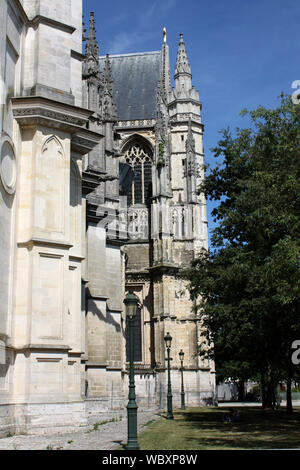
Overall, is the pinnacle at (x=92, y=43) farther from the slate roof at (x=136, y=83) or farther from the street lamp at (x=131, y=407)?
the slate roof at (x=136, y=83)

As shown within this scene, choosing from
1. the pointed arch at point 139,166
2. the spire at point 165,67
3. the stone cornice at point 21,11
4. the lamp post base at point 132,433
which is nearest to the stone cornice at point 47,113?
the stone cornice at point 21,11

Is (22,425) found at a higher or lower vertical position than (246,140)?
lower

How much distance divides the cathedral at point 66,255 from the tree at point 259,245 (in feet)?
11.6

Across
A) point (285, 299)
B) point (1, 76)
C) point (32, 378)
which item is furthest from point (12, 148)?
point (285, 299)

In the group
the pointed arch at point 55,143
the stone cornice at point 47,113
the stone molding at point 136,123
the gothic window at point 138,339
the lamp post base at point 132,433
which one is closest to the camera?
the lamp post base at point 132,433

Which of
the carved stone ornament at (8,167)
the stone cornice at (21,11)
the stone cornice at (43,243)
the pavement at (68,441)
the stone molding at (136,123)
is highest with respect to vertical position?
the stone molding at (136,123)

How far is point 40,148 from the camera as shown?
48.2 ft

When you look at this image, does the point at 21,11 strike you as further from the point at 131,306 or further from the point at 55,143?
the point at 131,306

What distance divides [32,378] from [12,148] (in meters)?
5.69

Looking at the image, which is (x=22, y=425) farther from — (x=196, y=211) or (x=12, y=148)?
(x=196, y=211)

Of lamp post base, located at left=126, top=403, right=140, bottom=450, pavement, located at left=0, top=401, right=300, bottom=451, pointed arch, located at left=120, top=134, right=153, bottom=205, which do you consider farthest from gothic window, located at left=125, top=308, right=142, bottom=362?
lamp post base, located at left=126, top=403, right=140, bottom=450

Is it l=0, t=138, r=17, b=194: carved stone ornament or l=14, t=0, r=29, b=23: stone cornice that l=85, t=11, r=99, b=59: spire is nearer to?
l=14, t=0, r=29, b=23: stone cornice

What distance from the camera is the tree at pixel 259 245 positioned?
577 inches

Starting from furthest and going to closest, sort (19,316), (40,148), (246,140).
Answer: (246,140) → (40,148) → (19,316)
